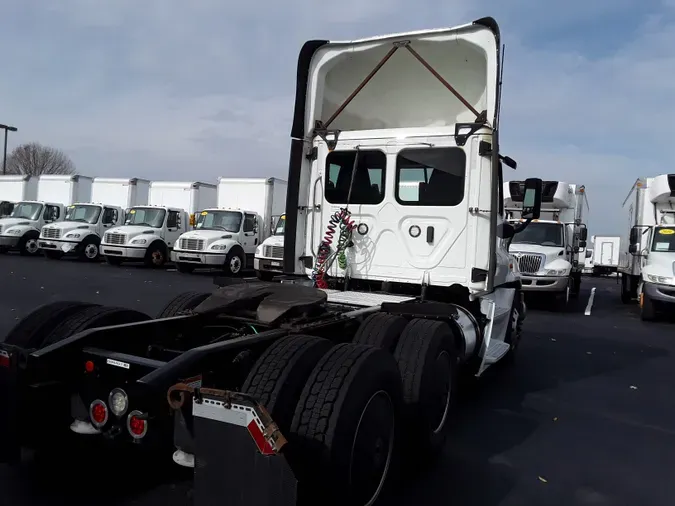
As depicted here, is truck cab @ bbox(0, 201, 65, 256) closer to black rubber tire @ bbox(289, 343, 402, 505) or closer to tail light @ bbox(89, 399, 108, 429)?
tail light @ bbox(89, 399, 108, 429)

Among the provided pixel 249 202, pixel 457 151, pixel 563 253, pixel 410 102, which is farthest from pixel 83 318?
pixel 249 202

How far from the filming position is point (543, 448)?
4699mm

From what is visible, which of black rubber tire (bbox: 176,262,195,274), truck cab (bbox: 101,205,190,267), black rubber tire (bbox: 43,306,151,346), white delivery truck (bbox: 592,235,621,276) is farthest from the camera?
white delivery truck (bbox: 592,235,621,276)

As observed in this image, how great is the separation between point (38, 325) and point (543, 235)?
1387 cm

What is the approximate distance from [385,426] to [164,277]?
15629mm

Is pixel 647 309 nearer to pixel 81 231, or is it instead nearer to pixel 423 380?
pixel 423 380

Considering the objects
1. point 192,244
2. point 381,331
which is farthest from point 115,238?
point 381,331

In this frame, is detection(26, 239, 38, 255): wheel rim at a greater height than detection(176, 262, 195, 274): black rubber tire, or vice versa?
detection(26, 239, 38, 255): wheel rim

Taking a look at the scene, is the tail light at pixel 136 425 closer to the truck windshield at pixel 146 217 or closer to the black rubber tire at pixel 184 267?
the black rubber tire at pixel 184 267

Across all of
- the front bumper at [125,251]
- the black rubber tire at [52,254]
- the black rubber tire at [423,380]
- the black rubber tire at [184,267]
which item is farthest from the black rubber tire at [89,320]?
the black rubber tire at [52,254]

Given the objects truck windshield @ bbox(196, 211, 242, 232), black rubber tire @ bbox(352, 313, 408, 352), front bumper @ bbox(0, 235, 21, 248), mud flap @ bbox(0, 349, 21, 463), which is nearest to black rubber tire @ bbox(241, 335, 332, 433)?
black rubber tire @ bbox(352, 313, 408, 352)

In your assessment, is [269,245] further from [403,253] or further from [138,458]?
[138,458]

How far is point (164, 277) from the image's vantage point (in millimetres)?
17875

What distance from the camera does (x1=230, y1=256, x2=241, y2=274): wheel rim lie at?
65.0 feet
